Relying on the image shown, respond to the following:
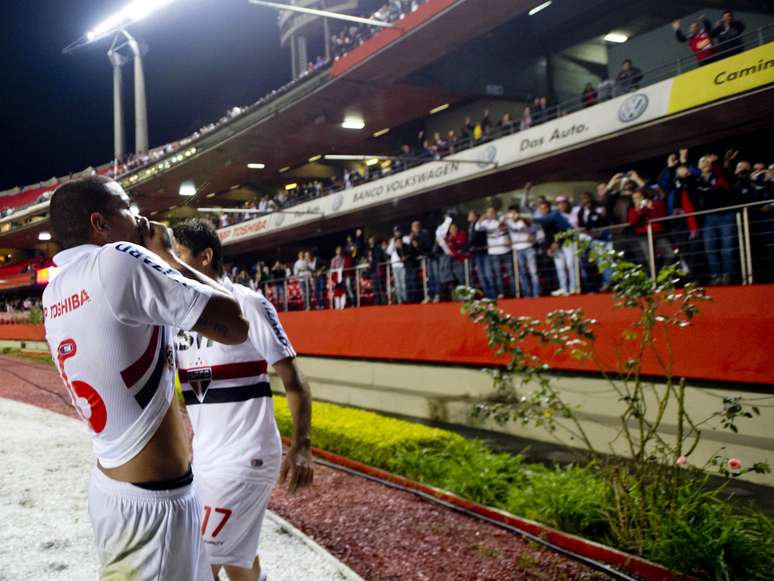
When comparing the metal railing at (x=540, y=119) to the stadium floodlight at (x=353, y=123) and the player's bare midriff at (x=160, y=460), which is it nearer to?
the stadium floodlight at (x=353, y=123)

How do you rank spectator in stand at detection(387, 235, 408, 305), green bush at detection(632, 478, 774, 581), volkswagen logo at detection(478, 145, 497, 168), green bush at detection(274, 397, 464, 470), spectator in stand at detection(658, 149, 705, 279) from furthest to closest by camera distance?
volkswagen logo at detection(478, 145, 497, 168) < spectator in stand at detection(387, 235, 408, 305) < spectator in stand at detection(658, 149, 705, 279) < green bush at detection(274, 397, 464, 470) < green bush at detection(632, 478, 774, 581)

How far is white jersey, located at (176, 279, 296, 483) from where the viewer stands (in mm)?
3072

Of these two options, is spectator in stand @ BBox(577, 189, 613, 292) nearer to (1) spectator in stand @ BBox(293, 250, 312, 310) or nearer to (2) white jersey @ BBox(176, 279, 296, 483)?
(2) white jersey @ BBox(176, 279, 296, 483)

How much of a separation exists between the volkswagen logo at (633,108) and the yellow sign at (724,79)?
571 millimetres

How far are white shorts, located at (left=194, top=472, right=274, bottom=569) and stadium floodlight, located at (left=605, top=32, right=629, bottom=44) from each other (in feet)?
59.8

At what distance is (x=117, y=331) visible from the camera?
6.31 ft

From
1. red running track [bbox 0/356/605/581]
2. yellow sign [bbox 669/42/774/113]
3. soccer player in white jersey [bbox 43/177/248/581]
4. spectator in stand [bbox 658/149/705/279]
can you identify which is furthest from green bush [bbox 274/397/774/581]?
yellow sign [bbox 669/42/774/113]

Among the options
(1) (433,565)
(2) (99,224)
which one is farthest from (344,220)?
(2) (99,224)

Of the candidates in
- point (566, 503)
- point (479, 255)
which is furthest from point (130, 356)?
point (479, 255)

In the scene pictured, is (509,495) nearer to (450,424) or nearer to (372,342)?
(450,424)

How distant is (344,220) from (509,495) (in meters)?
17.5

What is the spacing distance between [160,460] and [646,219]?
8255 millimetres

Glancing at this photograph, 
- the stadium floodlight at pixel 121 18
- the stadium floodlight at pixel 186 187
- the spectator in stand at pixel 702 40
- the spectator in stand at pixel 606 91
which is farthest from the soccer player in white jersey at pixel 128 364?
the stadium floodlight at pixel 121 18

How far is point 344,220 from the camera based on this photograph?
74.4 feet
